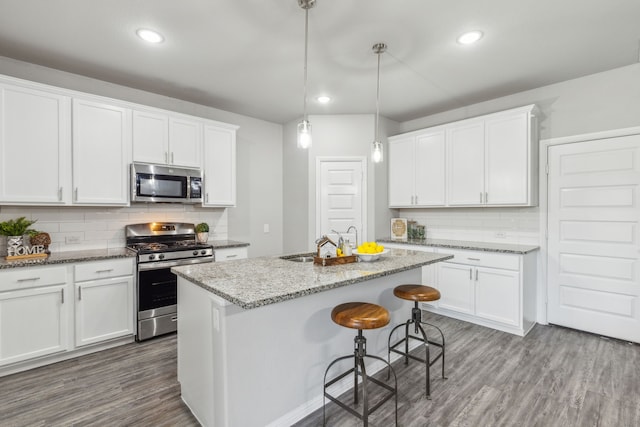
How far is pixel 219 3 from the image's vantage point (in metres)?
2.17

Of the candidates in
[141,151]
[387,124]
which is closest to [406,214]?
[387,124]

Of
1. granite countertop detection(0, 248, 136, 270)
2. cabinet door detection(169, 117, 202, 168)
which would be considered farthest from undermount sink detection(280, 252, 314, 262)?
cabinet door detection(169, 117, 202, 168)

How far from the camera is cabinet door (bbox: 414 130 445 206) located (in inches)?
164

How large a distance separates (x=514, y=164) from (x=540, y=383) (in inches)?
87.2

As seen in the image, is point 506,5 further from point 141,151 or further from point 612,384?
point 141,151

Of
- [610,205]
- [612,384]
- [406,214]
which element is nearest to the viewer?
[612,384]

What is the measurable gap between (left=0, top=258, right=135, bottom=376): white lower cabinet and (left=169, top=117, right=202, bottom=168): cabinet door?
126 cm

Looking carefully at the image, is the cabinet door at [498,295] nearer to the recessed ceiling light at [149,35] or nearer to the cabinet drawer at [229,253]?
the cabinet drawer at [229,253]

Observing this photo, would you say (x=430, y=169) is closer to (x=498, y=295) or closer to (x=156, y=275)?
(x=498, y=295)

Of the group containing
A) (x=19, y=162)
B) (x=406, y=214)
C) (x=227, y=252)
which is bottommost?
(x=227, y=252)

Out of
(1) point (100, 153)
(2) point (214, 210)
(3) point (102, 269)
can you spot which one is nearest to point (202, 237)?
(2) point (214, 210)

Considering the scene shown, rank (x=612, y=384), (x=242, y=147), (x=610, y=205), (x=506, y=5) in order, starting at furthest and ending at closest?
(x=242, y=147) < (x=610, y=205) < (x=612, y=384) < (x=506, y=5)

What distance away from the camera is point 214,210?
4.27m

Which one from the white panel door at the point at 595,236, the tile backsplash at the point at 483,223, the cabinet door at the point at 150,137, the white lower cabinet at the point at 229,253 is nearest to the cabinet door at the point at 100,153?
the cabinet door at the point at 150,137
